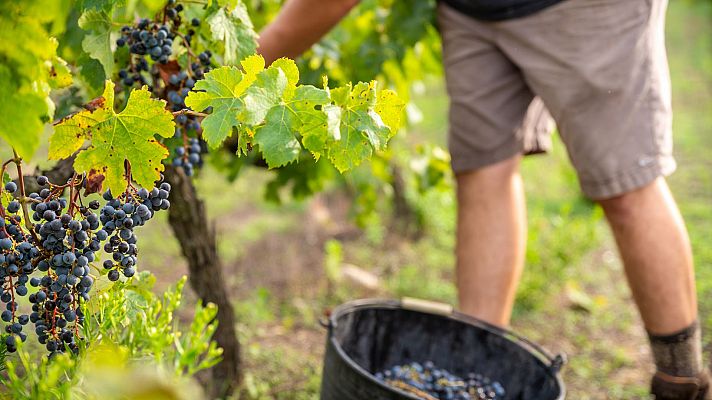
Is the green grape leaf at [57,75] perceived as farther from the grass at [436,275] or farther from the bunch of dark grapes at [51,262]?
the grass at [436,275]

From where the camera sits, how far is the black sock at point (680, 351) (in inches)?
83.4

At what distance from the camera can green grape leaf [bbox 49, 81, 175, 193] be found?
125 cm

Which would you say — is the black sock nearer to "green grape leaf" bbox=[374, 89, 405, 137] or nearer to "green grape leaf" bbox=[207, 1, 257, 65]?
"green grape leaf" bbox=[374, 89, 405, 137]

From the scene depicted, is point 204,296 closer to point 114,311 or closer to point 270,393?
point 270,393

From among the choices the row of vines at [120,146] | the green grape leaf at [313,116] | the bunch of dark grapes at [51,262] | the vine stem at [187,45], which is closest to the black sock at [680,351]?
the row of vines at [120,146]

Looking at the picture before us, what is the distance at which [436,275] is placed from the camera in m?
3.49

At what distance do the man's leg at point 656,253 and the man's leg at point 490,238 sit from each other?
0.34 meters

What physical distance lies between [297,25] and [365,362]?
0.92 metres

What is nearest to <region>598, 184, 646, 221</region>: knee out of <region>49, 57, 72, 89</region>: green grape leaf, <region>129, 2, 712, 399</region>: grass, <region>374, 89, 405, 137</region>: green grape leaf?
<region>129, 2, 712, 399</region>: grass

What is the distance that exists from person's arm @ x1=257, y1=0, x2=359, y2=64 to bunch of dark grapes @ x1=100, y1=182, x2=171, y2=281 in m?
0.68

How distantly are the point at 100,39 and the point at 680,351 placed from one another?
5.42 ft

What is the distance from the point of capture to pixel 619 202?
2.09 metres

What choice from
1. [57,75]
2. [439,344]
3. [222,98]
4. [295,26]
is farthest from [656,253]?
[57,75]

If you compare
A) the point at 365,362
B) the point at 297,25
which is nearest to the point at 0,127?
the point at 297,25
